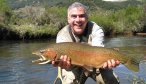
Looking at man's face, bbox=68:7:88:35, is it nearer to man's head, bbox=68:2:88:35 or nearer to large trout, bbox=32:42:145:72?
man's head, bbox=68:2:88:35

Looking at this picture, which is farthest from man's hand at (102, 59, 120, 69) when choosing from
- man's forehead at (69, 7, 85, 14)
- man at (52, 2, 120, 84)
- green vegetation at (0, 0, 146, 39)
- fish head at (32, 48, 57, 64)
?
green vegetation at (0, 0, 146, 39)

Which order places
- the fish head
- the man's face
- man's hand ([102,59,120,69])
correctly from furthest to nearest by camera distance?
the man's face, man's hand ([102,59,120,69]), the fish head

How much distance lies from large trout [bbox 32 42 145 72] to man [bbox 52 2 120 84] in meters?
0.09

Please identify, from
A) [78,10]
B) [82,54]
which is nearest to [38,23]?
[78,10]

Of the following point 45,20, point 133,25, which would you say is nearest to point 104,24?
point 133,25

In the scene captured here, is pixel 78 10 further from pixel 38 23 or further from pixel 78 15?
pixel 38 23

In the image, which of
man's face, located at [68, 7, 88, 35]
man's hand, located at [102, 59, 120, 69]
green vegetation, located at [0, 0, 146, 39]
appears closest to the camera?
man's hand, located at [102, 59, 120, 69]

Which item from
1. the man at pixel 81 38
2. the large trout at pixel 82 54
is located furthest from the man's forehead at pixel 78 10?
the large trout at pixel 82 54

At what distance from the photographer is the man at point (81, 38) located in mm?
5941

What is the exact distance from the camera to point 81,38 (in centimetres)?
630

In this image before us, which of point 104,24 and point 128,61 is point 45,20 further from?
point 128,61

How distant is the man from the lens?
5.94 m

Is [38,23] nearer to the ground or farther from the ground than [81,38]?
nearer to the ground

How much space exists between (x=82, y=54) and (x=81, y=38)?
34.8 inches
